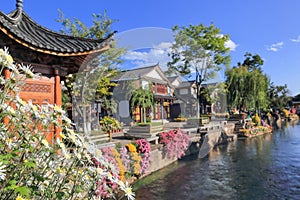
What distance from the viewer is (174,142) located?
9.49 metres

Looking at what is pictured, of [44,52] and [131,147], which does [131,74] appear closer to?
[131,147]

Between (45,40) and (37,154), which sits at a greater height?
(45,40)

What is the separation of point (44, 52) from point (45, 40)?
28.6 inches

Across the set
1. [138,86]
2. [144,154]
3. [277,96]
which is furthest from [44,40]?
[277,96]

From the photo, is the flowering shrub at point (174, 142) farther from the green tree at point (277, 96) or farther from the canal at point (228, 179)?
the green tree at point (277, 96)

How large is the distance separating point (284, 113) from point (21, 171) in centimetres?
3839

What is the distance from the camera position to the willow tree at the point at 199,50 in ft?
61.3

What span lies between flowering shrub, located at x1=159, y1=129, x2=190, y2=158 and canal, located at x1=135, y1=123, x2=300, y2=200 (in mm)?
450

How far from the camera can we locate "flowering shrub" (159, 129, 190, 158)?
30.1 ft

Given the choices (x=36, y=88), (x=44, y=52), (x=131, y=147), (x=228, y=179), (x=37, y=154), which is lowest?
(x=228, y=179)

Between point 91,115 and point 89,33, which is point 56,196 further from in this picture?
point 91,115

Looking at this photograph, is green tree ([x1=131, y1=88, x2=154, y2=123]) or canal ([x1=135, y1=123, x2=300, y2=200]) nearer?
canal ([x1=135, y1=123, x2=300, y2=200])

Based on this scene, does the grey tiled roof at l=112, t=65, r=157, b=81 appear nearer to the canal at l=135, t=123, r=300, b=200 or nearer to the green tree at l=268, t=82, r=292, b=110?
the canal at l=135, t=123, r=300, b=200

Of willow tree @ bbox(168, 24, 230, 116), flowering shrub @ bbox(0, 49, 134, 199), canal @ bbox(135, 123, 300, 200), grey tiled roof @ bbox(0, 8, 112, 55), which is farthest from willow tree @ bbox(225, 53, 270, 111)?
flowering shrub @ bbox(0, 49, 134, 199)
